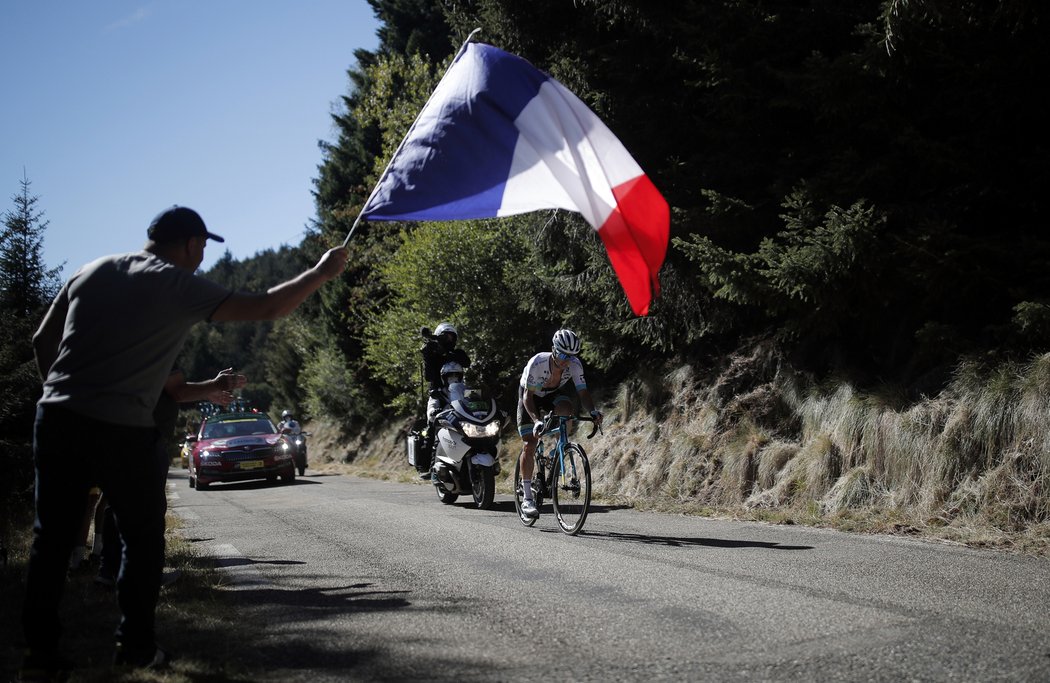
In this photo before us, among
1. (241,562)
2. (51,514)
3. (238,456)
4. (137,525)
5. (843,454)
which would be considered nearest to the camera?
(51,514)

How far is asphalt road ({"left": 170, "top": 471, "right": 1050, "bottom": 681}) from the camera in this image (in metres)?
3.94

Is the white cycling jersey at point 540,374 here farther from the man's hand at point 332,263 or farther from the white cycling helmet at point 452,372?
the man's hand at point 332,263

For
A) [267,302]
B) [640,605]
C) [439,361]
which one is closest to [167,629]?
[267,302]

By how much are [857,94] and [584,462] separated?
4762 millimetres

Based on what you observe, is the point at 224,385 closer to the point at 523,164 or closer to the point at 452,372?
the point at 523,164

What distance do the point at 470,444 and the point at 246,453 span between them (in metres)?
9.90

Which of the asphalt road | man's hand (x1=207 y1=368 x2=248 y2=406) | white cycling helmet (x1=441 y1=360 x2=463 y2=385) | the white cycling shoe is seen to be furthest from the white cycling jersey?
man's hand (x1=207 y1=368 x2=248 y2=406)

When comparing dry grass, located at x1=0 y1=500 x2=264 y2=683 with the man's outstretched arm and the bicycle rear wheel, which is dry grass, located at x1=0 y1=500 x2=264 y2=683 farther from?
the bicycle rear wheel

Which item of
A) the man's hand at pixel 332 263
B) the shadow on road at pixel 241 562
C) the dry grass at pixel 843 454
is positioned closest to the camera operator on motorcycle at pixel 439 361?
the dry grass at pixel 843 454

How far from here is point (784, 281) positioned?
957 cm

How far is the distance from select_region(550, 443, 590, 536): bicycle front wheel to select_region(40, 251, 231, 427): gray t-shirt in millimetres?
5293

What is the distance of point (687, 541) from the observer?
25.8ft

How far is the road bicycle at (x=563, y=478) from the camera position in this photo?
8680mm

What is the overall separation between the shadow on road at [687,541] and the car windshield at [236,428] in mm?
14421
